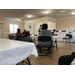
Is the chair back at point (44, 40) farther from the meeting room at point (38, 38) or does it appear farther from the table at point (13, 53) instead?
the table at point (13, 53)

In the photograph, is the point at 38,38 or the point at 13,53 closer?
the point at 13,53

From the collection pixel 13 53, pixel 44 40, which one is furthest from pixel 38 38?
pixel 13 53

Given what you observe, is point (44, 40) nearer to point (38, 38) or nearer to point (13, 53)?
point (38, 38)

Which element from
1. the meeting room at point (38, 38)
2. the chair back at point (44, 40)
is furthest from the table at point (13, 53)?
the chair back at point (44, 40)

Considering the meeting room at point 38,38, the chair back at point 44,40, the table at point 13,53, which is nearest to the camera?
the table at point 13,53

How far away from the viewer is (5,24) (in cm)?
788

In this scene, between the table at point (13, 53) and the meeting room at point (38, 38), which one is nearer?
the table at point (13, 53)

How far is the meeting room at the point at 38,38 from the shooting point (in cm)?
104

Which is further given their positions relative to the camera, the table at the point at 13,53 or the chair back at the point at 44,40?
the chair back at the point at 44,40

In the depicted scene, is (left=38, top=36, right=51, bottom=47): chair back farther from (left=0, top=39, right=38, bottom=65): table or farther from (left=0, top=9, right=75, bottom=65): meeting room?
(left=0, top=39, right=38, bottom=65): table

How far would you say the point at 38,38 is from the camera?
2.41m

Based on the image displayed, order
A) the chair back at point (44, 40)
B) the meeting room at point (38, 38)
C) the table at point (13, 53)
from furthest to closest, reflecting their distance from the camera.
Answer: the chair back at point (44, 40) → the meeting room at point (38, 38) → the table at point (13, 53)

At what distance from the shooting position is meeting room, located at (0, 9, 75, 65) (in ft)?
3.40
